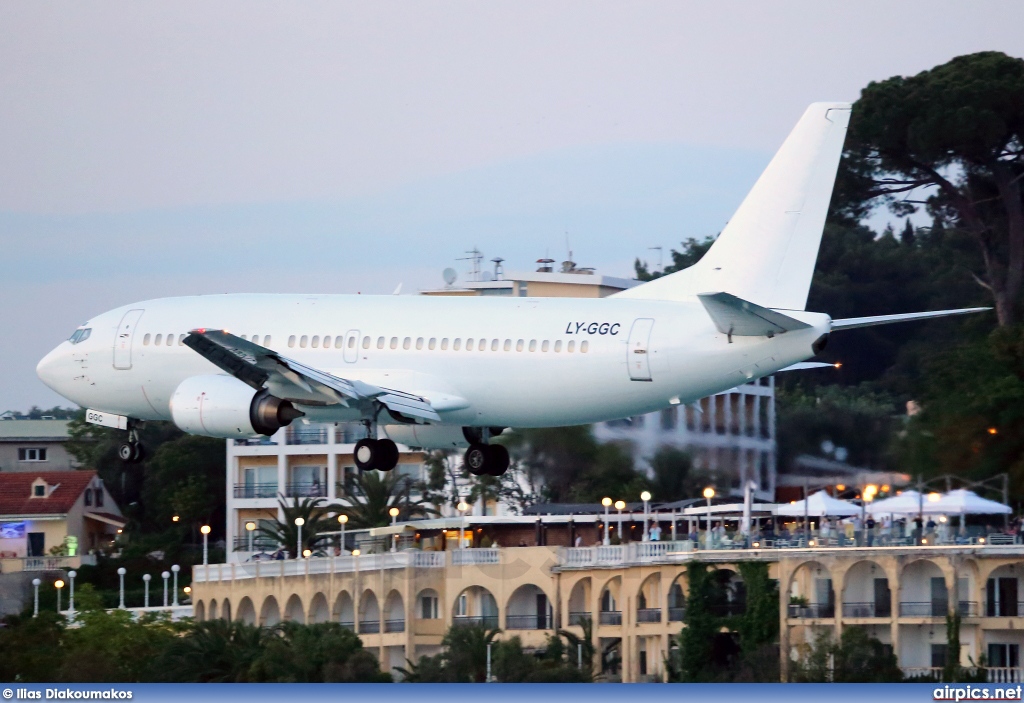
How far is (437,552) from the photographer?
276 ft

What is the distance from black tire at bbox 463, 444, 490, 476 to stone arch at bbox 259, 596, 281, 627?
38610mm

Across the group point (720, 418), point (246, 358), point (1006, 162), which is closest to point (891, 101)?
point (1006, 162)

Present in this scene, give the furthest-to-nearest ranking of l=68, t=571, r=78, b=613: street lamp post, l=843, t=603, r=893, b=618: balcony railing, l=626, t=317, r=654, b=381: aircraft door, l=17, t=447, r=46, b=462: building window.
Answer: l=17, t=447, r=46, b=462: building window
l=68, t=571, r=78, b=613: street lamp post
l=843, t=603, r=893, b=618: balcony railing
l=626, t=317, r=654, b=381: aircraft door

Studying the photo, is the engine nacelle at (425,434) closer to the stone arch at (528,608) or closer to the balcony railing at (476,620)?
the balcony railing at (476,620)

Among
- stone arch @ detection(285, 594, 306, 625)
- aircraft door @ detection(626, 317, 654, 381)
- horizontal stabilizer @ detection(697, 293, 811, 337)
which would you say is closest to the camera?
horizontal stabilizer @ detection(697, 293, 811, 337)

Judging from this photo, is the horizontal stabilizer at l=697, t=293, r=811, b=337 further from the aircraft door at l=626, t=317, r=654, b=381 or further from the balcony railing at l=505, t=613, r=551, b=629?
the balcony railing at l=505, t=613, r=551, b=629

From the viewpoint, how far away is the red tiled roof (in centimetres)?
12294

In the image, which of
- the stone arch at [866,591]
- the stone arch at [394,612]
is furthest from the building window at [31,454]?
the stone arch at [866,591]

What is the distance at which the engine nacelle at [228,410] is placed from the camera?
5144 centimetres

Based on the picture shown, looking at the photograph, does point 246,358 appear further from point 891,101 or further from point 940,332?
point 940,332

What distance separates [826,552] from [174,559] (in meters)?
57.0

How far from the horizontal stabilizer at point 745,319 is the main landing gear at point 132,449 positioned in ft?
59.4

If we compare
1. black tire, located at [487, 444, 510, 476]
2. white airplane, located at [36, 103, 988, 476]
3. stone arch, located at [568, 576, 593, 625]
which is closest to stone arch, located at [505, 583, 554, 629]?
stone arch, located at [568, 576, 593, 625]

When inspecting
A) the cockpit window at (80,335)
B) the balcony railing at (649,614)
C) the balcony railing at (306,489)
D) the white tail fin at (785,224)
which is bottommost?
the balcony railing at (649,614)
